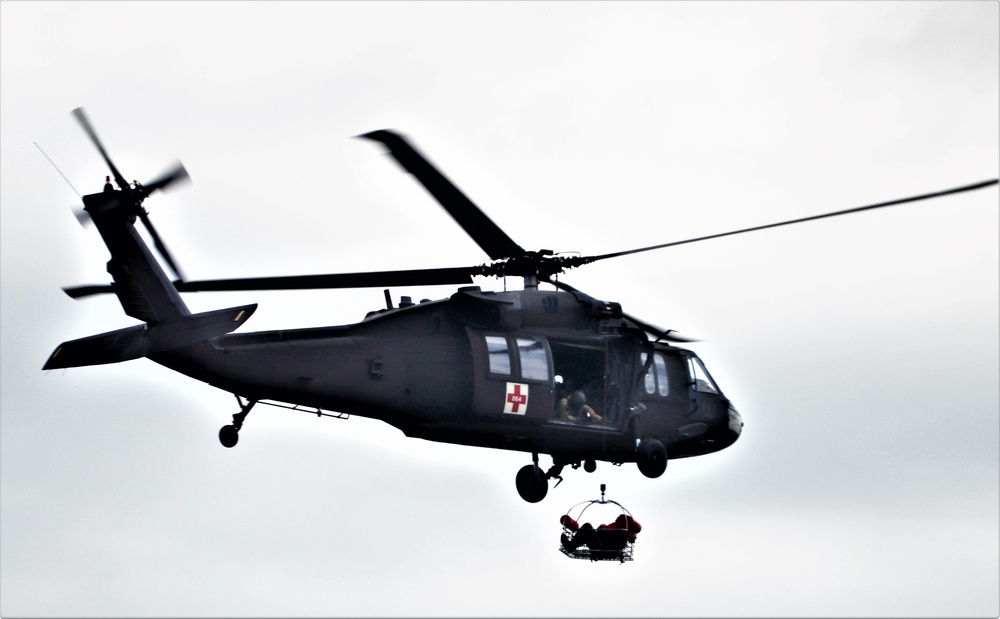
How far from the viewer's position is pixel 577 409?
100 ft

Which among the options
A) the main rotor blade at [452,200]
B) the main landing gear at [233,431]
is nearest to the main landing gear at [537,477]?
the main rotor blade at [452,200]

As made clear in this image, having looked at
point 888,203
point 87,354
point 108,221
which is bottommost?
point 87,354

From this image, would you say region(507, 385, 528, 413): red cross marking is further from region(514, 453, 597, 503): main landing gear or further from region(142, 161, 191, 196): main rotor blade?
region(142, 161, 191, 196): main rotor blade

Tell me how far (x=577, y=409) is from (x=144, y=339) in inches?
351

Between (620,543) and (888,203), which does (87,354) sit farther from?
(888,203)

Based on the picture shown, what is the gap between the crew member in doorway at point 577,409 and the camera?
30.4 m

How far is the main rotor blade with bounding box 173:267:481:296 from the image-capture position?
29.6 meters

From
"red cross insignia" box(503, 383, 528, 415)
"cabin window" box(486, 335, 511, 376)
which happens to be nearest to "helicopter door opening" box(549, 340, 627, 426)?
"red cross insignia" box(503, 383, 528, 415)

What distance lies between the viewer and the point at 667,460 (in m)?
31.0

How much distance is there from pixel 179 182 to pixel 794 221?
10940mm

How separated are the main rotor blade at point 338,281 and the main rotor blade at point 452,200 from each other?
0.99 metres

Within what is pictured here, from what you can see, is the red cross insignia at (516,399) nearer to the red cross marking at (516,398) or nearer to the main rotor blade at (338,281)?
the red cross marking at (516,398)

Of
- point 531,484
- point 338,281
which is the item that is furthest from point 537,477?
point 338,281

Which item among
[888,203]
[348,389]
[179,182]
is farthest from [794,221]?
[179,182]
